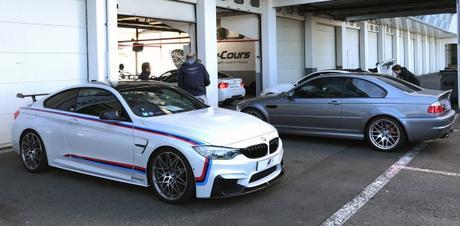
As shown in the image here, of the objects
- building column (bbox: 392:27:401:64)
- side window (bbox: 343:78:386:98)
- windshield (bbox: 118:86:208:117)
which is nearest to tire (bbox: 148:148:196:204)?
windshield (bbox: 118:86:208:117)

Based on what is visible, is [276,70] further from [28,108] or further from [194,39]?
[28,108]

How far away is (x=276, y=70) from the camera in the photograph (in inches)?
744

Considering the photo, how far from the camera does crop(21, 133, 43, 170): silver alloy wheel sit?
7.20 m

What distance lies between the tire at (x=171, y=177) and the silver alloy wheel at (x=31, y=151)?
2.35 metres

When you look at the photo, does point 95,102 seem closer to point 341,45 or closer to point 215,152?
point 215,152

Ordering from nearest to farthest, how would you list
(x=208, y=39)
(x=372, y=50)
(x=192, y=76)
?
(x=192, y=76) → (x=208, y=39) → (x=372, y=50)

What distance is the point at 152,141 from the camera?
18.7 feet

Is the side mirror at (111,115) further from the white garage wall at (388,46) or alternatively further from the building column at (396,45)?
the building column at (396,45)

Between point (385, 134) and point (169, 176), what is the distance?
449 centimetres

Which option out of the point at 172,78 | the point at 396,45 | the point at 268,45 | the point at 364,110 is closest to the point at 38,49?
the point at 364,110

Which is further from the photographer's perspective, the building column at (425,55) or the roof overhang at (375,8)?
the building column at (425,55)

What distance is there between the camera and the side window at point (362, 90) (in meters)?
8.74

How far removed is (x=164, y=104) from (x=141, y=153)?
3.23ft

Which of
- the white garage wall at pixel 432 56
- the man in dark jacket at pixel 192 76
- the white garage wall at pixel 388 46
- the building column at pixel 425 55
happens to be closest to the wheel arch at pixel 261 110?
the man in dark jacket at pixel 192 76
